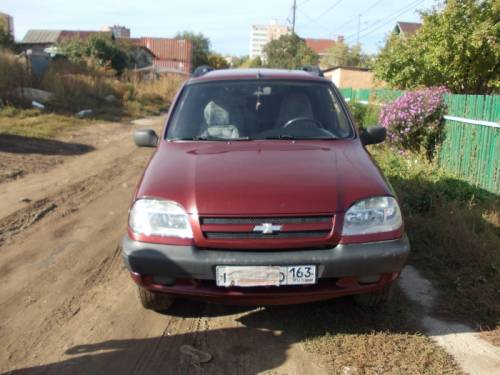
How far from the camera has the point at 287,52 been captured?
2633 inches

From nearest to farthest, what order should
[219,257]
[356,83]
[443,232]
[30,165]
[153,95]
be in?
[219,257] → [443,232] → [30,165] → [153,95] → [356,83]

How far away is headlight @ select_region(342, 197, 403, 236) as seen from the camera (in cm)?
315

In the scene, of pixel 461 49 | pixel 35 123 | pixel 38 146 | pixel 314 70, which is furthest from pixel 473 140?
pixel 35 123

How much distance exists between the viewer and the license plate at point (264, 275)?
3064mm

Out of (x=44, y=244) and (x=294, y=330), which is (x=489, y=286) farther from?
(x=44, y=244)

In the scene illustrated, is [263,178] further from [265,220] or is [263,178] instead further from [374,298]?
[374,298]

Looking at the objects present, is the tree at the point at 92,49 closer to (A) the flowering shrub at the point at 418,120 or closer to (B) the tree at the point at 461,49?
(B) the tree at the point at 461,49

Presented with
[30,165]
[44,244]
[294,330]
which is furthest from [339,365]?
[30,165]

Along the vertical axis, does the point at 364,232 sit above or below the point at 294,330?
above

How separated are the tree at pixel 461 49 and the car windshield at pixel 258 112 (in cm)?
652

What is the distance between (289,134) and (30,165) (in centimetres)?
632

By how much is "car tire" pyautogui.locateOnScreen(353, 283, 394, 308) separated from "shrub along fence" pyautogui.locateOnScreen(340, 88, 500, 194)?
3354 mm

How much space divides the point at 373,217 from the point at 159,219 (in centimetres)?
134

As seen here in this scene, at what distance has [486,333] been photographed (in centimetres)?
347
